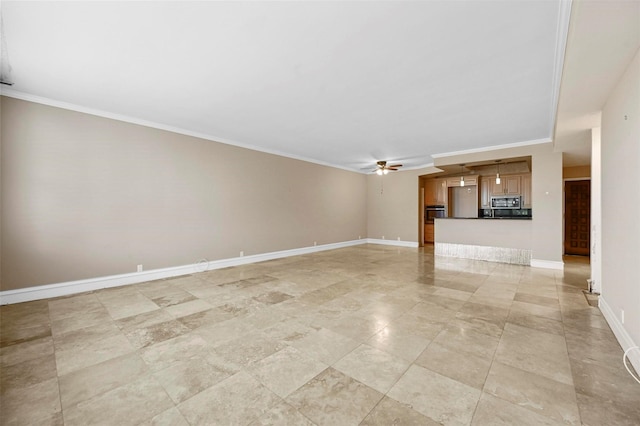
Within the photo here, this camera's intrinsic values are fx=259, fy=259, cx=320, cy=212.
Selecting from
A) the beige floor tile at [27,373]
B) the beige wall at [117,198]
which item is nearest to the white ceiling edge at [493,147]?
the beige wall at [117,198]

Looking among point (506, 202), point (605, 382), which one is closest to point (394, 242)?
point (506, 202)

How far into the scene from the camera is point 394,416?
1569 millimetres

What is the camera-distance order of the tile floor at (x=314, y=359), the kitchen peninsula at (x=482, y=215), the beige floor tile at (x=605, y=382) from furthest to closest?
1. the kitchen peninsula at (x=482, y=215)
2. the beige floor tile at (x=605, y=382)
3. the tile floor at (x=314, y=359)

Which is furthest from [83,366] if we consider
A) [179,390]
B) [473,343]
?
[473,343]

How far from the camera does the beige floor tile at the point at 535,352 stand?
204 cm

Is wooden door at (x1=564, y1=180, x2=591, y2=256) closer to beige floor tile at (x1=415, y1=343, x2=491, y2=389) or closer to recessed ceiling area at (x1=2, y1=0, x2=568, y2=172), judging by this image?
recessed ceiling area at (x1=2, y1=0, x2=568, y2=172)

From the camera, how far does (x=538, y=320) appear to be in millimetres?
2959

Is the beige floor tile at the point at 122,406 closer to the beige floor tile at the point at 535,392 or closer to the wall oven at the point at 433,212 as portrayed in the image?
the beige floor tile at the point at 535,392

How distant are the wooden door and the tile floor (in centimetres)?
490

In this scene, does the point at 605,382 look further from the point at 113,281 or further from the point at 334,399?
the point at 113,281

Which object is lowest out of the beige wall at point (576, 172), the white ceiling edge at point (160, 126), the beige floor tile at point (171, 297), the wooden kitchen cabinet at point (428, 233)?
the beige floor tile at point (171, 297)

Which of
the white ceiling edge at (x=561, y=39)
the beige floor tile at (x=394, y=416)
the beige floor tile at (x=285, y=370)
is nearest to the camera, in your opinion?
the beige floor tile at (x=394, y=416)

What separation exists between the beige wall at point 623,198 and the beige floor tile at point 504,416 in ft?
4.41

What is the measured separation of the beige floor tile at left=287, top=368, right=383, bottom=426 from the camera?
5.14 feet
